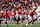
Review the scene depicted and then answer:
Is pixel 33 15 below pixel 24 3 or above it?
below

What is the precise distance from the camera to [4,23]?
3375 millimetres

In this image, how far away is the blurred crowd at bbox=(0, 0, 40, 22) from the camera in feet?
12.0

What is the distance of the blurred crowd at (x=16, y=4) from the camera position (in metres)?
3.67

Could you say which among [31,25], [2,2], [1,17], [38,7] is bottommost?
[31,25]

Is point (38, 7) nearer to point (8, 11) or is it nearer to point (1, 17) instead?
point (8, 11)

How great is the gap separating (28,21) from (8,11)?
893 millimetres

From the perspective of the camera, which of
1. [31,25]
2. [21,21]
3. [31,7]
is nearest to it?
[31,25]

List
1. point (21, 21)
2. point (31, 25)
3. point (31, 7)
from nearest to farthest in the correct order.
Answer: point (31, 25)
point (21, 21)
point (31, 7)

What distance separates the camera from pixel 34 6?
142 inches

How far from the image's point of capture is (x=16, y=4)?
3742 millimetres

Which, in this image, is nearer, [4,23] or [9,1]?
[4,23]

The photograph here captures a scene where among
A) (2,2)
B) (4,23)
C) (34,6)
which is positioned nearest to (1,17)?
(4,23)

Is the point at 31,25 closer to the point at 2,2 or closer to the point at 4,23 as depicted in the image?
the point at 4,23

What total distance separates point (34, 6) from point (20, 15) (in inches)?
24.8
